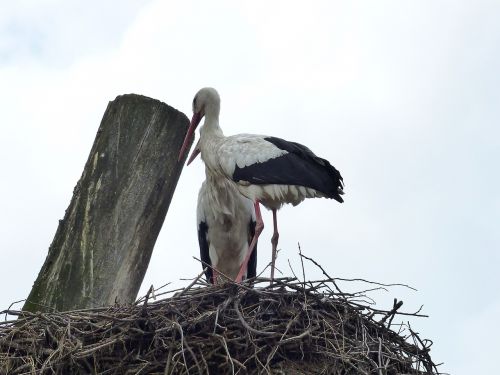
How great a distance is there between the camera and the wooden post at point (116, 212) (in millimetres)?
5371

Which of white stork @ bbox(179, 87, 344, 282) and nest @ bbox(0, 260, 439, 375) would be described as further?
white stork @ bbox(179, 87, 344, 282)

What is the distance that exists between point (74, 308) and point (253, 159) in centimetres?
197

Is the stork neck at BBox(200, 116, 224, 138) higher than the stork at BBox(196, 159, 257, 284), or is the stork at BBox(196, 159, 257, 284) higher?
the stork neck at BBox(200, 116, 224, 138)

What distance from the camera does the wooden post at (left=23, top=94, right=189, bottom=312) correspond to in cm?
537

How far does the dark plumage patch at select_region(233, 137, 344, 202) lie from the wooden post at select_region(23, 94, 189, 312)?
4.21 feet

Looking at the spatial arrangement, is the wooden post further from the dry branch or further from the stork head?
the stork head

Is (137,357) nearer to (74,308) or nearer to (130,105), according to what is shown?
(74,308)

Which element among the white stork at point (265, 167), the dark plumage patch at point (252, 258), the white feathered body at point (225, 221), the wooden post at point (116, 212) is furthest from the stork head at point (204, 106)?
the wooden post at point (116, 212)

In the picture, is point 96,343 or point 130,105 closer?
point 96,343

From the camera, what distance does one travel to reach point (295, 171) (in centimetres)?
686

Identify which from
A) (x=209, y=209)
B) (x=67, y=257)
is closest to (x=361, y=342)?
(x=67, y=257)

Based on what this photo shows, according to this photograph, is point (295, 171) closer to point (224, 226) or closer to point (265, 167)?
point (265, 167)

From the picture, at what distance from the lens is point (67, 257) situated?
536cm

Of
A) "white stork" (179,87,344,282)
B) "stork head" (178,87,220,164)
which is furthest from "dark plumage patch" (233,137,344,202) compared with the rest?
"stork head" (178,87,220,164)
